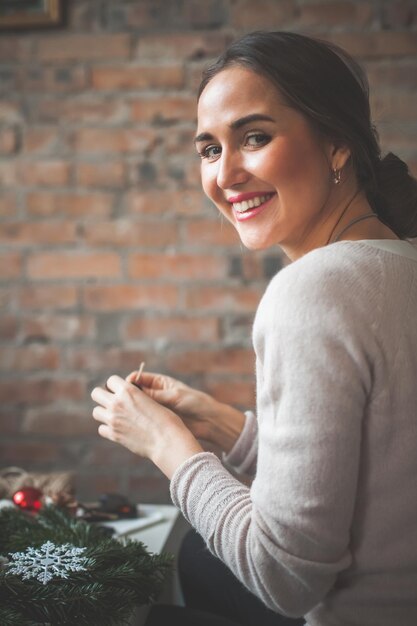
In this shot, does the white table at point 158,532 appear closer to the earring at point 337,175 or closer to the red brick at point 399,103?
the earring at point 337,175

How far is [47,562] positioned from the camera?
86 cm

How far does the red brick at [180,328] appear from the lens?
5.85 ft

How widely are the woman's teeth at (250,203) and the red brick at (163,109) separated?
863mm

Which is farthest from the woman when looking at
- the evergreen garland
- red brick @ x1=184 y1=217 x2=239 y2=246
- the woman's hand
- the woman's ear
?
red brick @ x1=184 y1=217 x2=239 y2=246

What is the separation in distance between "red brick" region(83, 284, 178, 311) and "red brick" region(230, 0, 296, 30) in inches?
27.5

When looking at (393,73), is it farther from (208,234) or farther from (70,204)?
(70,204)

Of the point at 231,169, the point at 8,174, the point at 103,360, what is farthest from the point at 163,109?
the point at 231,169

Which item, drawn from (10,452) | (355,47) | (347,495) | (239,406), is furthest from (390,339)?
(10,452)

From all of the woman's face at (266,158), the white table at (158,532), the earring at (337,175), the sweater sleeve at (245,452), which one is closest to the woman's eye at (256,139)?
the woman's face at (266,158)

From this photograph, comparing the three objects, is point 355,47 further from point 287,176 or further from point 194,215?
point 287,176

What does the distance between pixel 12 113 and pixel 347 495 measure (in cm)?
146

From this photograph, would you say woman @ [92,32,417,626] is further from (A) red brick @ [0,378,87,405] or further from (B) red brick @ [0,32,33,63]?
(B) red brick @ [0,32,33,63]

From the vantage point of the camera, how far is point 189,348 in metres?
1.79

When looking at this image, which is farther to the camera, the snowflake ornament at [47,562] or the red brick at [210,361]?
the red brick at [210,361]
